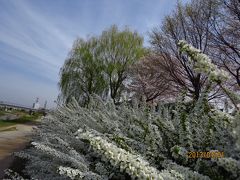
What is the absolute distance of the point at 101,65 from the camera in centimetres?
2291

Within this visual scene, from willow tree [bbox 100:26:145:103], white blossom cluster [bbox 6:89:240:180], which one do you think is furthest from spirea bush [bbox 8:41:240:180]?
willow tree [bbox 100:26:145:103]

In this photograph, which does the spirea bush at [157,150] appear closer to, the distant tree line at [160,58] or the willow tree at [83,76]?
the distant tree line at [160,58]

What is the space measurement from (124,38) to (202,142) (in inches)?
813

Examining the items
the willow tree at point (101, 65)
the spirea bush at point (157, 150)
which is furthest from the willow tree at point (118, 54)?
the spirea bush at point (157, 150)

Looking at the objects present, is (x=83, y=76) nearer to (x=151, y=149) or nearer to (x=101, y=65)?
(x=101, y=65)

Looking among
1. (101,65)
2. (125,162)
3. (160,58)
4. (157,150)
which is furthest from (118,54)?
(125,162)

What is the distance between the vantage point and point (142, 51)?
2295cm

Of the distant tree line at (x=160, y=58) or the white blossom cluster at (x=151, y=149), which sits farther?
the distant tree line at (x=160, y=58)

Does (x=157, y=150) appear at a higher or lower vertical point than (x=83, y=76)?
lower

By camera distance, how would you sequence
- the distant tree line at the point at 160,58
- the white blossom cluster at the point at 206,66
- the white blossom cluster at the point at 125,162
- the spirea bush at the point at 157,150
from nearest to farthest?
the white blossom cluster at the point at 125,162
the spirea bush at the point at 157,150
the white blossom cluster at the point at 206,66
the distant tree line at the point at 160,58

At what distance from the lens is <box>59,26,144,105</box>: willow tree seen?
2250 cm

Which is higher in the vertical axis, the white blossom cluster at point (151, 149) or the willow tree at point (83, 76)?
the willow tree at point (83, 76)

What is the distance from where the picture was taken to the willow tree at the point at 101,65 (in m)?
22.5

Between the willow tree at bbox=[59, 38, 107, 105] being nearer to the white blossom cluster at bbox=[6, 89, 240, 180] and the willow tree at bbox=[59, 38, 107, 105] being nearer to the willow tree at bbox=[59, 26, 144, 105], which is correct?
the willow tree at bbox=[59, 26, 144, 105]
